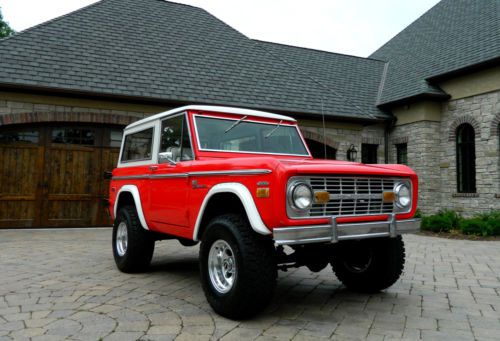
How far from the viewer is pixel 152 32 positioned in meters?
13.3

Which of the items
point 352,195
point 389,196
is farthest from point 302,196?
point 389,196

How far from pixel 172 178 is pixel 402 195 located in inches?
94.9

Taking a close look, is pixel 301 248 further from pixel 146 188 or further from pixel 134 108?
pixel 134 108

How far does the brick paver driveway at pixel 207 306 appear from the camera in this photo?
3.16 meters

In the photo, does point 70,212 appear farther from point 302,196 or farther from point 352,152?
point 352,152

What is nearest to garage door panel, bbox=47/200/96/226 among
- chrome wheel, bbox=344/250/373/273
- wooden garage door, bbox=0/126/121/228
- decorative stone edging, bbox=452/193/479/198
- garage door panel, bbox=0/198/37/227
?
wooden garage door, bbox=0/126/121/228

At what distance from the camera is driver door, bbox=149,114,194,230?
415 cm

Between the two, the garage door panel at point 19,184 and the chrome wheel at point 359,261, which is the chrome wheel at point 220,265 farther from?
the garage door panel at point 19,184

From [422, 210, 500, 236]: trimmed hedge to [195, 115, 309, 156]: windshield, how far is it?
6.99 metres

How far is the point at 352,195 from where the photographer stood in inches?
136

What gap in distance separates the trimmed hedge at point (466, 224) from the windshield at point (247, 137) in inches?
275

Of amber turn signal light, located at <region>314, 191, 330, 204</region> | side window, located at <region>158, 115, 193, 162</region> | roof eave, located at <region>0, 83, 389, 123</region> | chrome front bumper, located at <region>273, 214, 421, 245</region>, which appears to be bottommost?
chrome front bumper, located at <region>273, 214, 421, 245</region>

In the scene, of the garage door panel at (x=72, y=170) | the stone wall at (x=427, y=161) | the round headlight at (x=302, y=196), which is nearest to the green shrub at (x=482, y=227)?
the stone wall at (x=427, y=161)

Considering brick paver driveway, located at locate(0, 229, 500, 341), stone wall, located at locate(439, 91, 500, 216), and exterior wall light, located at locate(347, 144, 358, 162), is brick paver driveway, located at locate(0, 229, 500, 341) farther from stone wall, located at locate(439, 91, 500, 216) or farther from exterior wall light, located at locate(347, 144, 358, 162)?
exterior wall light, located at locate(347, 144, 358, 162)
